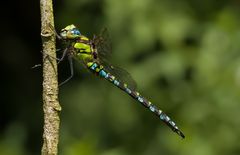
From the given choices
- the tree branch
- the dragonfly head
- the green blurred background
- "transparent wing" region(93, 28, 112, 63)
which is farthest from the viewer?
the green blurred background

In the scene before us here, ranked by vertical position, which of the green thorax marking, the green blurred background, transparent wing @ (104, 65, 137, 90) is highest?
the green blurred background

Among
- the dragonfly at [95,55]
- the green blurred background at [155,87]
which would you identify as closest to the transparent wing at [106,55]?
the dragonfly at [95,55]

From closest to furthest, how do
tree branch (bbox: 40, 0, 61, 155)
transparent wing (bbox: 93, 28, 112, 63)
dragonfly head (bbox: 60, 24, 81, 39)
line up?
1. tree branch (bbox: 40, 0, 61, 155)
2. dragonfly head (bbox: 60, 24, 81, 39)
3. transparent wing (bbox: 93, 28, 112, 63)

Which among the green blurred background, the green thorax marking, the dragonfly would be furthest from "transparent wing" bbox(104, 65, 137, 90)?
the green blurred background

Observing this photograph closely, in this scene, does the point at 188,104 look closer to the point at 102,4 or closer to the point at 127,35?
the point at 127,35

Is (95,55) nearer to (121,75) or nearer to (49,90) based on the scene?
(121,75)

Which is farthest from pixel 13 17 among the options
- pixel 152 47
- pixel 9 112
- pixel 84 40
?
pixel 84 40

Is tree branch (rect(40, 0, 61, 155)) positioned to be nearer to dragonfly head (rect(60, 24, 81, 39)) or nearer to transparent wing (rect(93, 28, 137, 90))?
dragonfly head (rect(60, 24, 81, 39))
